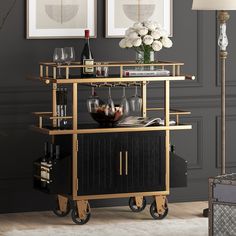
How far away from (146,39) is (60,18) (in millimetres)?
733

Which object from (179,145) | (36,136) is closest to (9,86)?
(36,136)

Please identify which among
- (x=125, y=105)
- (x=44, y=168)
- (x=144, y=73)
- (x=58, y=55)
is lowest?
(x=44, y=168)

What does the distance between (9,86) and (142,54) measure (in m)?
1.02

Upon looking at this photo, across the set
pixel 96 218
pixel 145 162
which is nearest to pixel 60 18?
pixel 145 162

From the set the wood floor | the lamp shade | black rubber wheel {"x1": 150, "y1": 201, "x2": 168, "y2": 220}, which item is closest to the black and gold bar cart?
black rubber wheel {"x1": 150, "y1": 201, "x2": 168, "y2": 220}

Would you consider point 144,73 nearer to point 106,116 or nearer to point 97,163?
point 106,116

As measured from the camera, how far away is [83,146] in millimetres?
6918

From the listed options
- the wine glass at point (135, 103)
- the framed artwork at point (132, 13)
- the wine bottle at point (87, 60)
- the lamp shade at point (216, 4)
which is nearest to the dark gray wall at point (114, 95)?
the framed artwork at point (132, 13)

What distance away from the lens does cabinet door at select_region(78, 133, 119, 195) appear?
6918mm

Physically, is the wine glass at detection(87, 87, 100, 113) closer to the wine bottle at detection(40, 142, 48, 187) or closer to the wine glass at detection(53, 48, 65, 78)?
the wine glass at detection(53, 48, 65, 78)

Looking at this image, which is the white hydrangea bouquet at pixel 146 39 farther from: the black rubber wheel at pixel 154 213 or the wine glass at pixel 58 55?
the black rubber wheel at pixel 154 213

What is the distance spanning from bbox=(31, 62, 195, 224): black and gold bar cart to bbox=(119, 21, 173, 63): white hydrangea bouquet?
0.39ft

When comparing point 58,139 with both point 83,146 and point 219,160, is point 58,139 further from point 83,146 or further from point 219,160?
point 219,160

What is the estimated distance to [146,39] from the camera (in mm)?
7070
